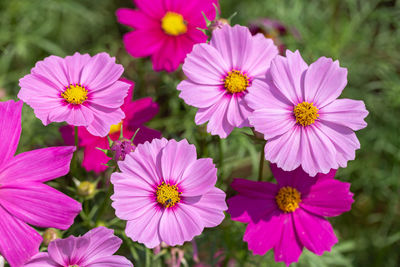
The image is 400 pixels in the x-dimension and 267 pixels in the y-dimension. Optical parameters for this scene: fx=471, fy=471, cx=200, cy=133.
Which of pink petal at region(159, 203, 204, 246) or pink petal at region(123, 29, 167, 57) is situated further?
pink petal at region(123, 29, 167, 57)

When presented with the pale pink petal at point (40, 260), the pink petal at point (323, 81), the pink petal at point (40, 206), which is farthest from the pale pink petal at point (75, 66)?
the pink petal at point (323, 81)

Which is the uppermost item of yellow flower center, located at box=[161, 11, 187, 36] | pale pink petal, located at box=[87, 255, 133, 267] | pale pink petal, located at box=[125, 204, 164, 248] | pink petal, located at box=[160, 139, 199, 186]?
yellow flower center, located at box=[161, 11, 187, 36]

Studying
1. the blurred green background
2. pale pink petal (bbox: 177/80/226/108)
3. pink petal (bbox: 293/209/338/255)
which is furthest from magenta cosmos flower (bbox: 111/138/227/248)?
the blurred green background

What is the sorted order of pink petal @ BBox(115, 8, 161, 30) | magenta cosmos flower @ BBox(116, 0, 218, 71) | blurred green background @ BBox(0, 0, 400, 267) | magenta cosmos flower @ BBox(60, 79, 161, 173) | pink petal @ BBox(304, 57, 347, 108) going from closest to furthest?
1. pink petal @ BBox(304, 57, 347, 108)
2. magenta cosmos flower @ BBox(60, 79, 161, 173)
3. magenta cosmos flower @ BBox(116, 0, 218, 71)
4. pink petal @ BBox(115, 8, 161, 30)
5. blurred green background @ BBox(0, 0, 400, 267)

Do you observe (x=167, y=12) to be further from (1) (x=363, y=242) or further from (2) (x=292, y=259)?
(1) (x=363, y=242)

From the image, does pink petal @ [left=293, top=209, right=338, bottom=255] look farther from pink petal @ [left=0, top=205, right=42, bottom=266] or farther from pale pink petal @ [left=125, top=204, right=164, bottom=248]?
pink petal @ [left=0, top=205, right=42, bottom=266]

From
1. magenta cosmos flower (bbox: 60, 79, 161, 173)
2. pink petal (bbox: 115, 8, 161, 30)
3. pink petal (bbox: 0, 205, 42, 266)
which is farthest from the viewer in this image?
pink petal (bbox: 115, 8, 161, 30)

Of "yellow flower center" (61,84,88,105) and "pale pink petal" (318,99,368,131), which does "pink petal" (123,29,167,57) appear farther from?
"pale pink petal" (318,99,368,131)

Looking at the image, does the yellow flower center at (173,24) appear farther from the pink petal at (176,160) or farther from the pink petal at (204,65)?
the pink petal at (176,160)

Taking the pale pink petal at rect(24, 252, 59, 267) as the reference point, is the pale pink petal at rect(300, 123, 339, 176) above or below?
above
